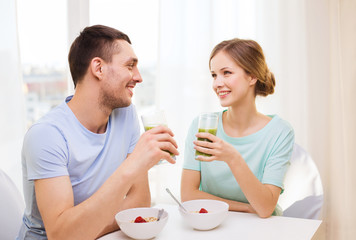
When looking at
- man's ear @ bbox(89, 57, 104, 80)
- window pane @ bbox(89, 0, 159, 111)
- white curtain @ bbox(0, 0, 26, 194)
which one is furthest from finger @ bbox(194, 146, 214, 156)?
window pane @ bbox(89, 0, 159, 111)

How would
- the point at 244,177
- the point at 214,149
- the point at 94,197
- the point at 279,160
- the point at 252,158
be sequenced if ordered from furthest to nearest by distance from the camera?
the point at 252,158
the point at 279,160
the point at 244,177
the point at 214,149
the point at 94,197

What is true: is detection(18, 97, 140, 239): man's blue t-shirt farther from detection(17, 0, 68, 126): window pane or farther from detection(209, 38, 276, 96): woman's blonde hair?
detection(17, 0, 68, 126): window pane

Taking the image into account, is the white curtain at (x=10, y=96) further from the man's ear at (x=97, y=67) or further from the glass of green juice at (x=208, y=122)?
the glass of green juice at (x=208, y=122)

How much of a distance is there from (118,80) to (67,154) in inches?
14.5

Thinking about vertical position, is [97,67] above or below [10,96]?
above

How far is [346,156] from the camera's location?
115 inches

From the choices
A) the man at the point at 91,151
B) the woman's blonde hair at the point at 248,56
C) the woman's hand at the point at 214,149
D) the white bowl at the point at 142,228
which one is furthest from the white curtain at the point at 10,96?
the woman's hand at the point at 214,149

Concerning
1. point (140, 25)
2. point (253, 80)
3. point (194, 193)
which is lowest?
point (194, 193)

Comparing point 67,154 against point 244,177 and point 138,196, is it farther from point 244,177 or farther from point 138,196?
point 244,177

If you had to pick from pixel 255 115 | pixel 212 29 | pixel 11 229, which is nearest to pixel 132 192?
pixel 11 229

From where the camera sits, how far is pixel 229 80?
196 centimetres

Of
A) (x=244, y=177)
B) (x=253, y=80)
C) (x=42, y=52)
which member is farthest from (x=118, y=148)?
(x=42, y=52)

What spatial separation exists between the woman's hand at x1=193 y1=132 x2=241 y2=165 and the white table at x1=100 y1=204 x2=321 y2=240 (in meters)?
0.25

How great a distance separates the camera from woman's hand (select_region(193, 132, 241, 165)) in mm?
1537
